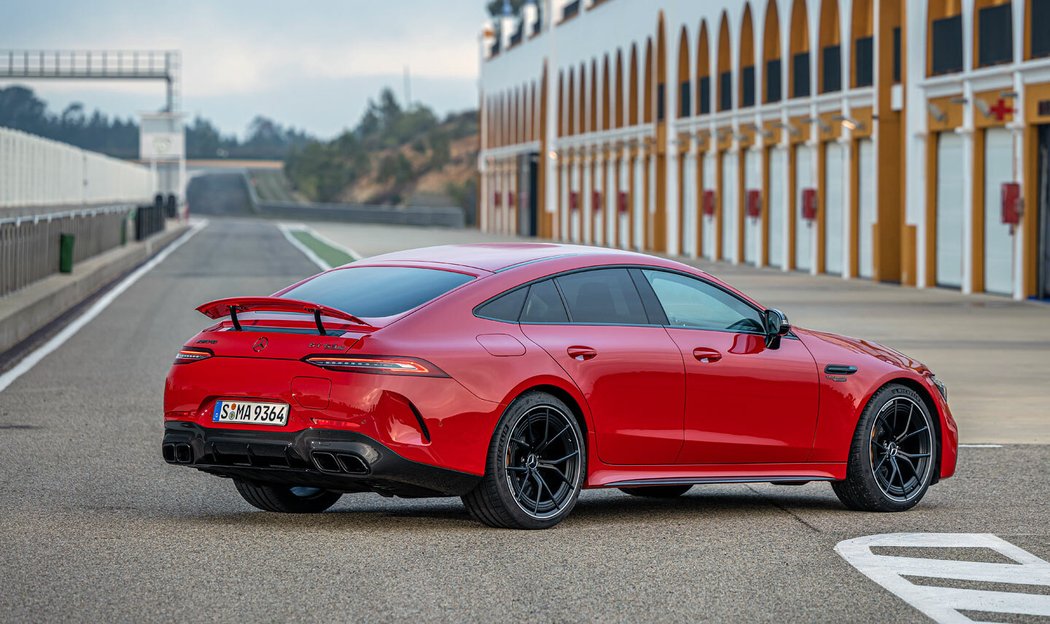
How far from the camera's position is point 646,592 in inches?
293

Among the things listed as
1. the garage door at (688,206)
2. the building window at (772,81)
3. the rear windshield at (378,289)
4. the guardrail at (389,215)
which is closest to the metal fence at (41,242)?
the rear windshield at (378,289)

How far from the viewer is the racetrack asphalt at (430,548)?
712cm

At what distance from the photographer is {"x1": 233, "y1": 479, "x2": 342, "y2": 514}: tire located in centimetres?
945

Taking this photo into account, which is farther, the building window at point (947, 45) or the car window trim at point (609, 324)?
the building window at point (947, 45)

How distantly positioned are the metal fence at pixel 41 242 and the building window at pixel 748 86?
55.3 feet

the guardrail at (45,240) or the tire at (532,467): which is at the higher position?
the guardrail at (45,240)

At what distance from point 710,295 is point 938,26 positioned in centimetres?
2625

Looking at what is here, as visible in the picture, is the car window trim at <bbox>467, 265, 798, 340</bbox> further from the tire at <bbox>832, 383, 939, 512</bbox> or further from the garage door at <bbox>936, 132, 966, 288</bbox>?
the garage door at <bbox>936, 132, 966, 288</bbox>

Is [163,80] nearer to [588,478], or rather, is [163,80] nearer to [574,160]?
[574,160]

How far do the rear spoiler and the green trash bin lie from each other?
22944mm

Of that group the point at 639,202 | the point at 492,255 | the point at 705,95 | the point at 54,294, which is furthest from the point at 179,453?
the point at 639,202

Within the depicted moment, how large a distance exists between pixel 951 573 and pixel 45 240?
77.2ft

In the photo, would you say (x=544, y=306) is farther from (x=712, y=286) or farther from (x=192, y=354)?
(x=192, y=354)

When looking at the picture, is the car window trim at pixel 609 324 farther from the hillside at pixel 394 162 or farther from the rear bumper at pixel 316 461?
the hillside at pixel 394 162
